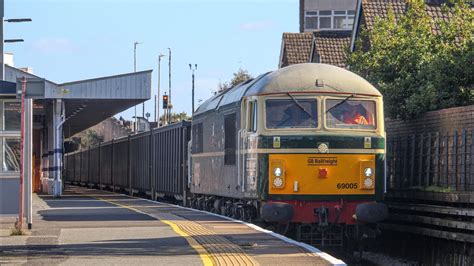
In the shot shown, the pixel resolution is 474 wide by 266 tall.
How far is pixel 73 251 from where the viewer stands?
14.0 metres

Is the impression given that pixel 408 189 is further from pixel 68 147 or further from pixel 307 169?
pixel 68 147

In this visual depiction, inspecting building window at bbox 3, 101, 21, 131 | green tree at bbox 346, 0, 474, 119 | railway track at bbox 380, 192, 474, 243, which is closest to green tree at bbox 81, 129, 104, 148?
green tree at bbox 346, 0, 474, 119

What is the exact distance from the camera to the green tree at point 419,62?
850 inches

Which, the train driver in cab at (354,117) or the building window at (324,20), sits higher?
the building window at (324,20)

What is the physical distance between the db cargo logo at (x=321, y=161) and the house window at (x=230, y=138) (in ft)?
8.90

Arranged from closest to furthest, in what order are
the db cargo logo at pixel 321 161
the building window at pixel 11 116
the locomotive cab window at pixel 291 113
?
1. the db cargo logo at pixel 321 161
2. the locomotive cab window at pixel 291 113
3. the building window at pixel 11 116

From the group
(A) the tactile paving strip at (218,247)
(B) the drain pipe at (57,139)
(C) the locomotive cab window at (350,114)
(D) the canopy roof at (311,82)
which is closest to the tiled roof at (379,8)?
(B) the drain pipe at (57,139)

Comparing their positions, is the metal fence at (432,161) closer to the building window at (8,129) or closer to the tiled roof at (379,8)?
the building window at (8,129)

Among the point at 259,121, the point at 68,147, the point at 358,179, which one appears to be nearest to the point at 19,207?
the point at 259,121

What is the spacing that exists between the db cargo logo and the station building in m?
5.04

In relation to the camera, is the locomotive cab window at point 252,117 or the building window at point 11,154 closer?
the locomotive cab window at point 252,117

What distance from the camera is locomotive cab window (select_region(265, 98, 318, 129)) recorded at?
17984 mm

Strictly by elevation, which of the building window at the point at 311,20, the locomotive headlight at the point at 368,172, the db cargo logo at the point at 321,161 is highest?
the building window at the point at 311,20

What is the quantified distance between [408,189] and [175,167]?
1217 centimetres
